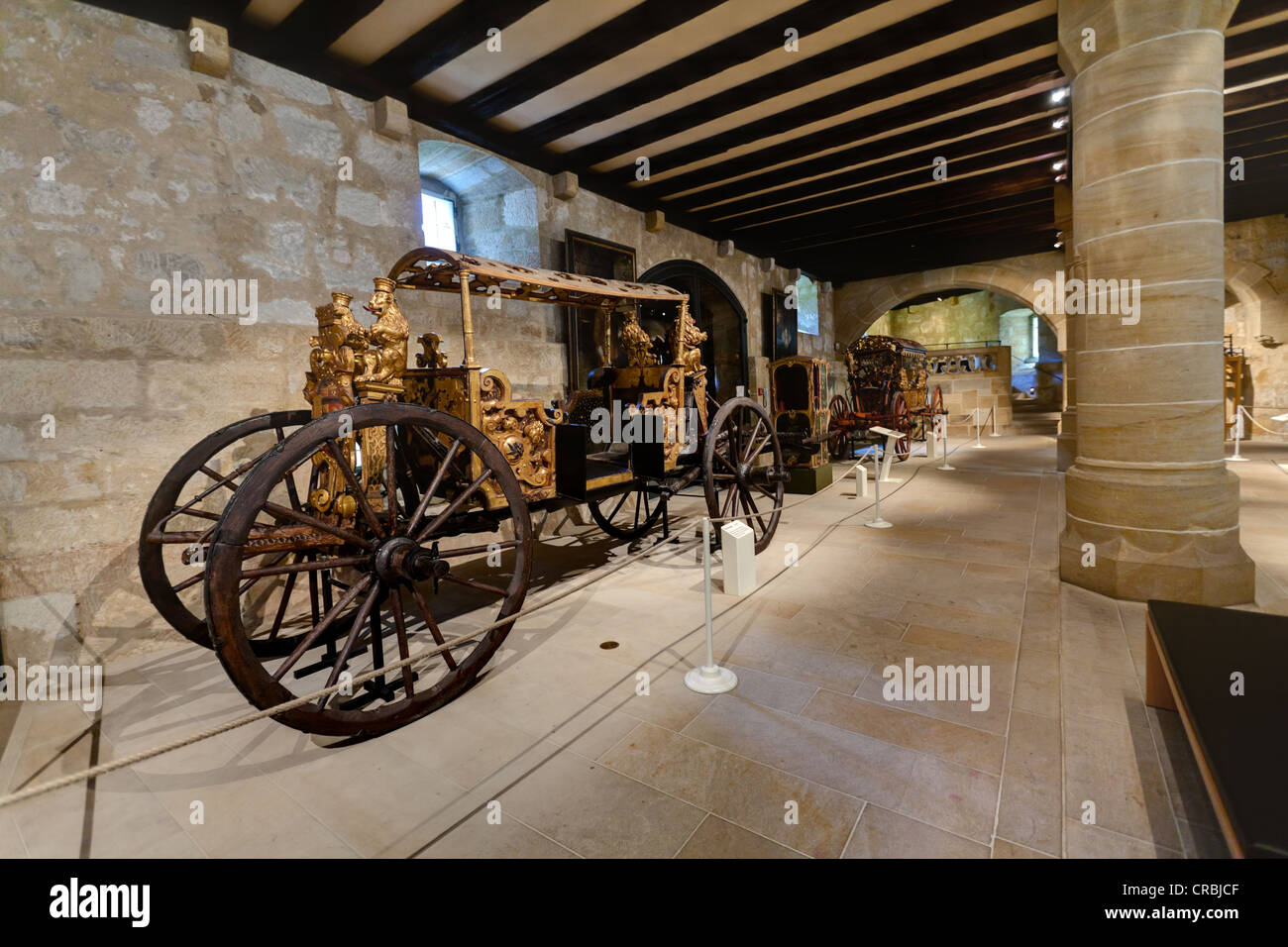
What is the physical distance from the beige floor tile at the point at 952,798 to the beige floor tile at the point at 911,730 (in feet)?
0.25

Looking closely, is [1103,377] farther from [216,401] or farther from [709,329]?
[709,329]

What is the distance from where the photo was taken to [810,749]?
8.09 ft

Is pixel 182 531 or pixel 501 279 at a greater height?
pixel 501 279

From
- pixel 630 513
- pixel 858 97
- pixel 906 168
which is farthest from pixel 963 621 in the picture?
pixel 906 168

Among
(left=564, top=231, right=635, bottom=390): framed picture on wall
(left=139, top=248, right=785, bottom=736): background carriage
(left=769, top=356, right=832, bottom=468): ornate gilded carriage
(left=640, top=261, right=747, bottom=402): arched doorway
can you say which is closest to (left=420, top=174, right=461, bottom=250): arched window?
(left=564, top=231, right=635, bottom=390): framed picture on wall

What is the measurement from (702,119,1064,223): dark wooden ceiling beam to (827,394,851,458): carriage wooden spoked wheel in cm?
479

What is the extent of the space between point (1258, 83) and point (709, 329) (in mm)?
7459

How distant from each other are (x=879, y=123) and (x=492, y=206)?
446 cm

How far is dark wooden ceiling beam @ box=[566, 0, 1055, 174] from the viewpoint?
4.77 metres

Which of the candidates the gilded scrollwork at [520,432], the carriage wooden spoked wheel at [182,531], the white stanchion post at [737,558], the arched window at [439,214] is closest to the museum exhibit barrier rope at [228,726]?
the white stanchion post at [737,558]

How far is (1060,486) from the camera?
8.64 meters

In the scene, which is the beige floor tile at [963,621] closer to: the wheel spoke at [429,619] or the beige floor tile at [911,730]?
the beige floor tile at [911,730]

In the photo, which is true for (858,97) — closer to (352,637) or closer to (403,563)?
(403,563)
